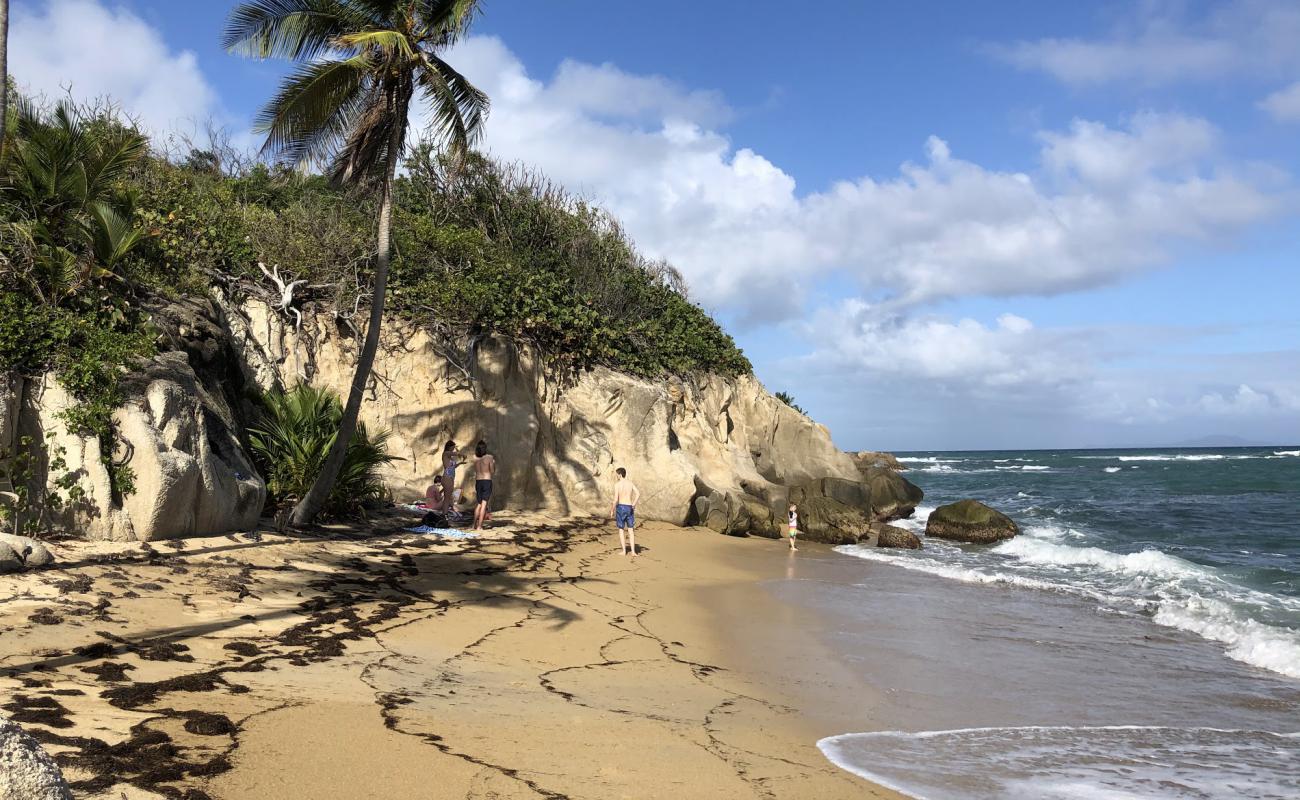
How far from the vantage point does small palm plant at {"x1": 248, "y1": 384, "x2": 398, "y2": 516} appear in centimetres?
1225

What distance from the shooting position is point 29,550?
297 inches

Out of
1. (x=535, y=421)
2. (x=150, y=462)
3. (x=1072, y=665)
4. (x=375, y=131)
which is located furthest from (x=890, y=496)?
(x=150, y=462)

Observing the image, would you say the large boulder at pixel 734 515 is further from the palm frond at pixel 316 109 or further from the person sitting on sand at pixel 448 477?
the palm frond at pixel 316 109

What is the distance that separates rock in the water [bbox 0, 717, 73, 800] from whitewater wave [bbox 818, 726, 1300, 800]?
435cm

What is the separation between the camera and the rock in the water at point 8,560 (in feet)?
23.5

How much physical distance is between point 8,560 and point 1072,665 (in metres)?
10.2

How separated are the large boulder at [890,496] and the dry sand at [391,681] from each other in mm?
16496

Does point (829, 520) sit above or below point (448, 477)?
below

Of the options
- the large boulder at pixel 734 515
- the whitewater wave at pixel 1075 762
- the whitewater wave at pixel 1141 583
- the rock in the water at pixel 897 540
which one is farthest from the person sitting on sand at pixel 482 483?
the rock in the water at pixel 897 540

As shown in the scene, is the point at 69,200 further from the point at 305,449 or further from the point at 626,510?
the point at 626,510

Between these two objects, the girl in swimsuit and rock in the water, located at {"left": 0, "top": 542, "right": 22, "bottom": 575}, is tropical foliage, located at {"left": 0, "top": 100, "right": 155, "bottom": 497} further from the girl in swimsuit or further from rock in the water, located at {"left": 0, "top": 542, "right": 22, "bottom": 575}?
the girl in swimsuit

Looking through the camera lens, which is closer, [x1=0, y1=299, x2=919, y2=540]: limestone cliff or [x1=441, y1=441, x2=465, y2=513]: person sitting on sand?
[x1=0, y1=299, x2=919, y2=540]: limestone cliff

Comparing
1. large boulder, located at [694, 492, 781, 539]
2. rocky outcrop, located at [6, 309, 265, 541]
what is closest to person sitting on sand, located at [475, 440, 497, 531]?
rocky outcrop, located at [6, 309, 265, 541]

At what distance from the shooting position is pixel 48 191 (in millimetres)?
10172
